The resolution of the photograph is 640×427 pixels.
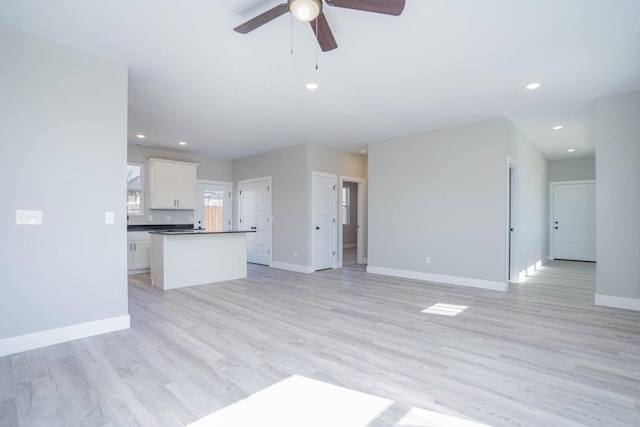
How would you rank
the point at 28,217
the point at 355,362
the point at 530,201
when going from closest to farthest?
the point at 355,362, the point at 28,217, the point at 530,201

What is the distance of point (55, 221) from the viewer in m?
2.80

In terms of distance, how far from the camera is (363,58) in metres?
3.08

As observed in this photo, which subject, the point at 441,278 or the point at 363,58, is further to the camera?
the point at 441,278

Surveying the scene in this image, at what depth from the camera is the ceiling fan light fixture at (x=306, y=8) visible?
1902mm

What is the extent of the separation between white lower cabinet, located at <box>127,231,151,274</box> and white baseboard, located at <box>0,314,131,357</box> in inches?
135

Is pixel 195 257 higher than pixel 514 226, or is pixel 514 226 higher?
pixel 514 226

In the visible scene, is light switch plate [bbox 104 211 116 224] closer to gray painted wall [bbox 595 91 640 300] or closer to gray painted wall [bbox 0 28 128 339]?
gray painted wall [bbox 0 28 128 339]

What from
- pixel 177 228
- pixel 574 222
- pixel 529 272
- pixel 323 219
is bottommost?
pixel 529 272

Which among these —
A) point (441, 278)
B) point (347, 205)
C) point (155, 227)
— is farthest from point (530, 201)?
point (155, 227)

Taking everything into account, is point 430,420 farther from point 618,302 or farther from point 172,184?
point 172,184

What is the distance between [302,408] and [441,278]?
416 centimetres

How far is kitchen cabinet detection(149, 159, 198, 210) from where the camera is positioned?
6734mm

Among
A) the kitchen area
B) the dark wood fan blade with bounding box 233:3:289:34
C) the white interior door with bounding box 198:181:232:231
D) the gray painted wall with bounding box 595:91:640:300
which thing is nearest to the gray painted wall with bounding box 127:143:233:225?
the kitchen area

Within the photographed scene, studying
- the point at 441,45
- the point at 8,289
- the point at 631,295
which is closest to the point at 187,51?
the point at 441,45
